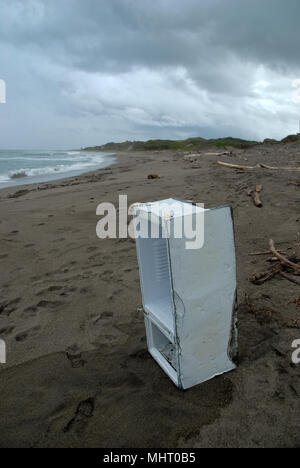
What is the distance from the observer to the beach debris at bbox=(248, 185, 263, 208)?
6.03m

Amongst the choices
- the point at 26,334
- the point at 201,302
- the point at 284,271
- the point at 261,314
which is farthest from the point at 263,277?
the point at 26,334

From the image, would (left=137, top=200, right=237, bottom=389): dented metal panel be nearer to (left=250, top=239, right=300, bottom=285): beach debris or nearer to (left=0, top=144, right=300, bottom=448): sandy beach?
(left=0, top=144, right=300, bottom=448): sandy beach

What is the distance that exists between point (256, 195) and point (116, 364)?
5.12 metres

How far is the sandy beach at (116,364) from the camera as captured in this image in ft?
5.84

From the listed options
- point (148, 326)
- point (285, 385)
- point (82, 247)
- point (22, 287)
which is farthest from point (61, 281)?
point (285, 385)

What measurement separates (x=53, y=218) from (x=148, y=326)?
4780 millimetres

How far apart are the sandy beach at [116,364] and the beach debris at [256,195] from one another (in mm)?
1074

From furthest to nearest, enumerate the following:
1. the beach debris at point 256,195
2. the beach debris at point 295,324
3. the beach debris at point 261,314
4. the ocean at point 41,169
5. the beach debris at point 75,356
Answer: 1. the ocean at point 41,169
2. the beach debris at point 256,195
3. the beach debris at point 261,314
4. the beach debris at point 295,324
5. the beach debris at point 75,356

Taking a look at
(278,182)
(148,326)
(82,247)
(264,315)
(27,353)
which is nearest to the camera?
(148,326)

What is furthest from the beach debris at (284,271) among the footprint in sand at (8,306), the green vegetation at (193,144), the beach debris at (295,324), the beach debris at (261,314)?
the green vegetation at (193,144)

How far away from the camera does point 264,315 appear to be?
2.78 metres

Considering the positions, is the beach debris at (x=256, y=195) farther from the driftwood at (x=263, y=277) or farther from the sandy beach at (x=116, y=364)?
the driftwood at (x=263, y=277)
